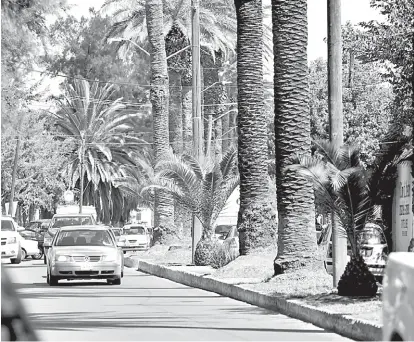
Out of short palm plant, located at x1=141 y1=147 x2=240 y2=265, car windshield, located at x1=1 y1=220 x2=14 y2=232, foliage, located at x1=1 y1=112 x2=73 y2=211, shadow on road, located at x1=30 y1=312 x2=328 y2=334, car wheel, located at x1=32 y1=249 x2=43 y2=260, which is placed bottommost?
shadow on road, located at x1=30 y1=312 x2=328 y2=334

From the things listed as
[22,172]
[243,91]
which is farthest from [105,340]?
[22,172]

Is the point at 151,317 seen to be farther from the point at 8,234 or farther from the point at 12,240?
the point at 12,240

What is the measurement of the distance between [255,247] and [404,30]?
31.0 feet

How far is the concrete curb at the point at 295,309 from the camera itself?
1373 centimetres

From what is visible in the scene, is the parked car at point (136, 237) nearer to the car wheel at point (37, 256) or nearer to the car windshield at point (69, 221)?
the car wheel at point (37, 256)

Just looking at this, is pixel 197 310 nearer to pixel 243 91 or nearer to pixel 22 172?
pixel 243 91

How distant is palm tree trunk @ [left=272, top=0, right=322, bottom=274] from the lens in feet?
73.0

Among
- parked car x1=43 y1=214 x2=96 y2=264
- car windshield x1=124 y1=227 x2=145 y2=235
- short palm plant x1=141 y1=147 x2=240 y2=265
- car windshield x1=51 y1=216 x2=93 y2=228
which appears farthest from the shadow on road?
car windshield x1=124 y1=227 x2=145 y2=235

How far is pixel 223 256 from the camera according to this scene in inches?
1220

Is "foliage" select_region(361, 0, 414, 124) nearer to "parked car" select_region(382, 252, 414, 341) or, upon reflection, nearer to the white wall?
the white wall

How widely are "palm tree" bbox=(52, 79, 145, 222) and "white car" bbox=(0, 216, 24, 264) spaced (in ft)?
128

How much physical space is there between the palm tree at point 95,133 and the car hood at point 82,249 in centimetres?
5277

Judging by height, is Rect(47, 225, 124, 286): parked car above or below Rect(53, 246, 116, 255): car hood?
below

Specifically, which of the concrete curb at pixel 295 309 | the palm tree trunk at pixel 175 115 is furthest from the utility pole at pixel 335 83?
the palm tree trunk at pixel 175 115
